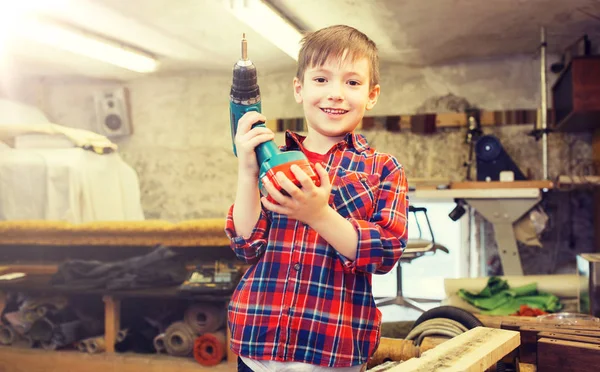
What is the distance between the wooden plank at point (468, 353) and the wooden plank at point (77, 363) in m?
1.45

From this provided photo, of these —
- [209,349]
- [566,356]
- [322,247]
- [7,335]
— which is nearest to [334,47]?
[322,247]

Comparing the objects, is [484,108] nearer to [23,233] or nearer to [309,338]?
[23,233]

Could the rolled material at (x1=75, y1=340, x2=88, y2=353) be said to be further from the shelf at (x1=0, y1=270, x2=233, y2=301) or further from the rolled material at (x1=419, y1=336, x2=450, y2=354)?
the rolled material at (x1=419, y1=336, x2=450, y2=354)

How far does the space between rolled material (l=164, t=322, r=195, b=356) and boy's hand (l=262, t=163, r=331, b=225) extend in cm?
189

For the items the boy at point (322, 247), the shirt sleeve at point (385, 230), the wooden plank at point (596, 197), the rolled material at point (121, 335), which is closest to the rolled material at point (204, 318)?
the rolled material at point (121, 335)

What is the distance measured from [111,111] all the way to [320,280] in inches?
69.6

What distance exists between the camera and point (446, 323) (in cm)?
186

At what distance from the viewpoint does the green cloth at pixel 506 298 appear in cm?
267

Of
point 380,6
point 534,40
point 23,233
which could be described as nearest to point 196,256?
point 23,233

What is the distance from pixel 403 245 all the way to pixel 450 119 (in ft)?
10.0

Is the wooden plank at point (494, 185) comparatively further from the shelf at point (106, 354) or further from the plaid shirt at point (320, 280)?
the plaid shirt at point (320, 280)

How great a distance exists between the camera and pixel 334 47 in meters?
0.95

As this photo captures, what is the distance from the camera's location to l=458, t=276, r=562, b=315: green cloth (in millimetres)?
2670

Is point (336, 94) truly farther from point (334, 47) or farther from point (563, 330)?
point (563, 330)
